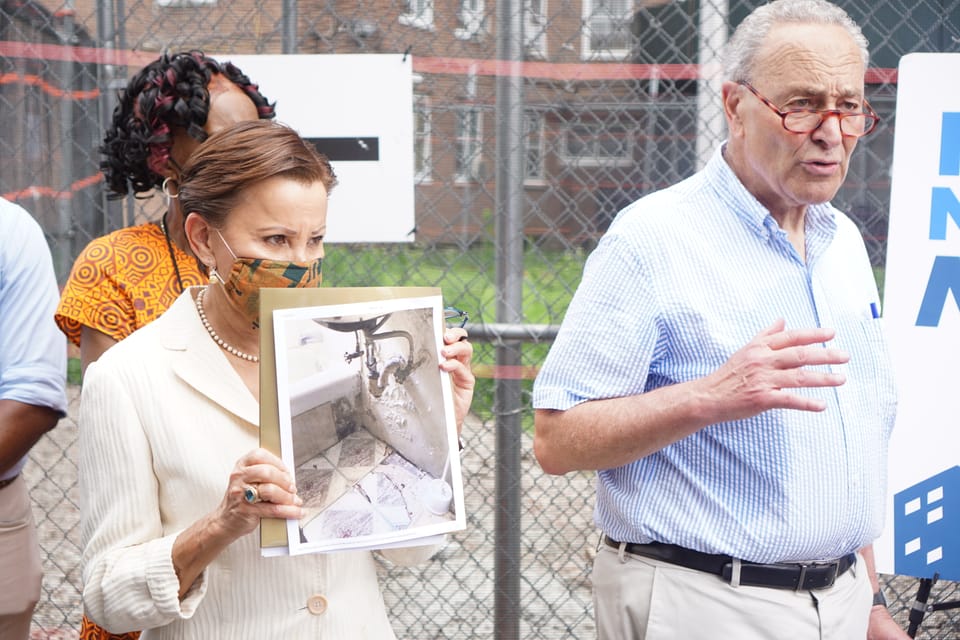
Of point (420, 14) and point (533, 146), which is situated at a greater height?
point (420, 14)

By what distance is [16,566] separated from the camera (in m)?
2.68

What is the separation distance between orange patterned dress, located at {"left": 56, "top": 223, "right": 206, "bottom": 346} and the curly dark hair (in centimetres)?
20

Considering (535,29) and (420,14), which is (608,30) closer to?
(535,29)

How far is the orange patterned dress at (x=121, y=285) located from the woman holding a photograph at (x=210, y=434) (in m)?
0.62

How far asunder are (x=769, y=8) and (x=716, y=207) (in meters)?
0.47

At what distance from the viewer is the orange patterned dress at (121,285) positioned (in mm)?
2488

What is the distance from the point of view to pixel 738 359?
1938mm

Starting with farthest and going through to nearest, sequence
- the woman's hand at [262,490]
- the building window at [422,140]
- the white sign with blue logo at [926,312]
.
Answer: the building window at [422,140]
the white sign with blue logo at [926,312]
the woman's hand at [262,490]

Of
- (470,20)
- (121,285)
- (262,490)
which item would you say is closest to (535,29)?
(470,20)

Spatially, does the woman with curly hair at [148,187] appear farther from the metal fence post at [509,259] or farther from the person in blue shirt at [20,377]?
the metal fence post at [509,259]

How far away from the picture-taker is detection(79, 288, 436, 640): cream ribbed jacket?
1760mm

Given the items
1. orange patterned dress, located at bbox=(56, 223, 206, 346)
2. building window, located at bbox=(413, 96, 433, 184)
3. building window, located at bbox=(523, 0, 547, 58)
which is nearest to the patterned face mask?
orange patterned dress, located at bbox=(56, 223, 206, 346)

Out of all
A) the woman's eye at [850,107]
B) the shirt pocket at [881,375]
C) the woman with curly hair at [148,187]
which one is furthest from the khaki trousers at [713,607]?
the woman with curly hair at [148,187]

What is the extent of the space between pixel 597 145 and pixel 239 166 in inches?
79.7
